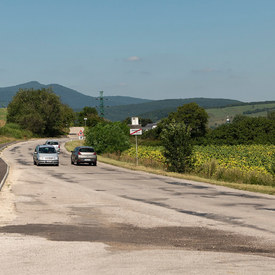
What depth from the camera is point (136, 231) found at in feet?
40.1

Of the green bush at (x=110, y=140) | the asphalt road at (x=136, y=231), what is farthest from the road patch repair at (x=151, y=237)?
the green bush at (x=110, y=140)

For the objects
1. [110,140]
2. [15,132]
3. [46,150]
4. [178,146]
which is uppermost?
[178,146]

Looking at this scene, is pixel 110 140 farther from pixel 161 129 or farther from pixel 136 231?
pixel 136 231

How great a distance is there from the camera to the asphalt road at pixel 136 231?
854 cm

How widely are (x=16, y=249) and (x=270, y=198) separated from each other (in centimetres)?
1188

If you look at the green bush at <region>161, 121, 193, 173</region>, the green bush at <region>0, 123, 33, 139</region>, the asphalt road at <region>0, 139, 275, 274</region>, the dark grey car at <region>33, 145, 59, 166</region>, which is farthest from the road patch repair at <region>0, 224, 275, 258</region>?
the green bush at <region>0, 123, 33, 139</region>

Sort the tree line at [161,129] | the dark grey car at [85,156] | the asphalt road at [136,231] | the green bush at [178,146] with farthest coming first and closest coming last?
the dark grey car at [85,156], the tree line at [161,129], the green bush at [178,146], the asphalt road at [136,231]

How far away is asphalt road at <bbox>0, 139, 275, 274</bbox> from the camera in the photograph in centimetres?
854

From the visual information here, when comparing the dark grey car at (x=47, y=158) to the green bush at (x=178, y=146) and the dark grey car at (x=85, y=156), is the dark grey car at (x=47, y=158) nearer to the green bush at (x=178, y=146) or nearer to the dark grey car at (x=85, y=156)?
the dark grey car at (x=85, y=156)

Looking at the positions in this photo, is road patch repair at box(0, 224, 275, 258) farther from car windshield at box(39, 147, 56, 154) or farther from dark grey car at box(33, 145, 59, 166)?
car windshield at box(39, 147, 56, 154)

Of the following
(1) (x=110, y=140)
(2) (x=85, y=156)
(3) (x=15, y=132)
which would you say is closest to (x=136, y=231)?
(2) (x=85, y=156)

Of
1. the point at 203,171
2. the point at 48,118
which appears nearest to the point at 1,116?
the point at 48,118

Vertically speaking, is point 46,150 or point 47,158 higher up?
point 46,150

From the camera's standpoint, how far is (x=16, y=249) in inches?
389
